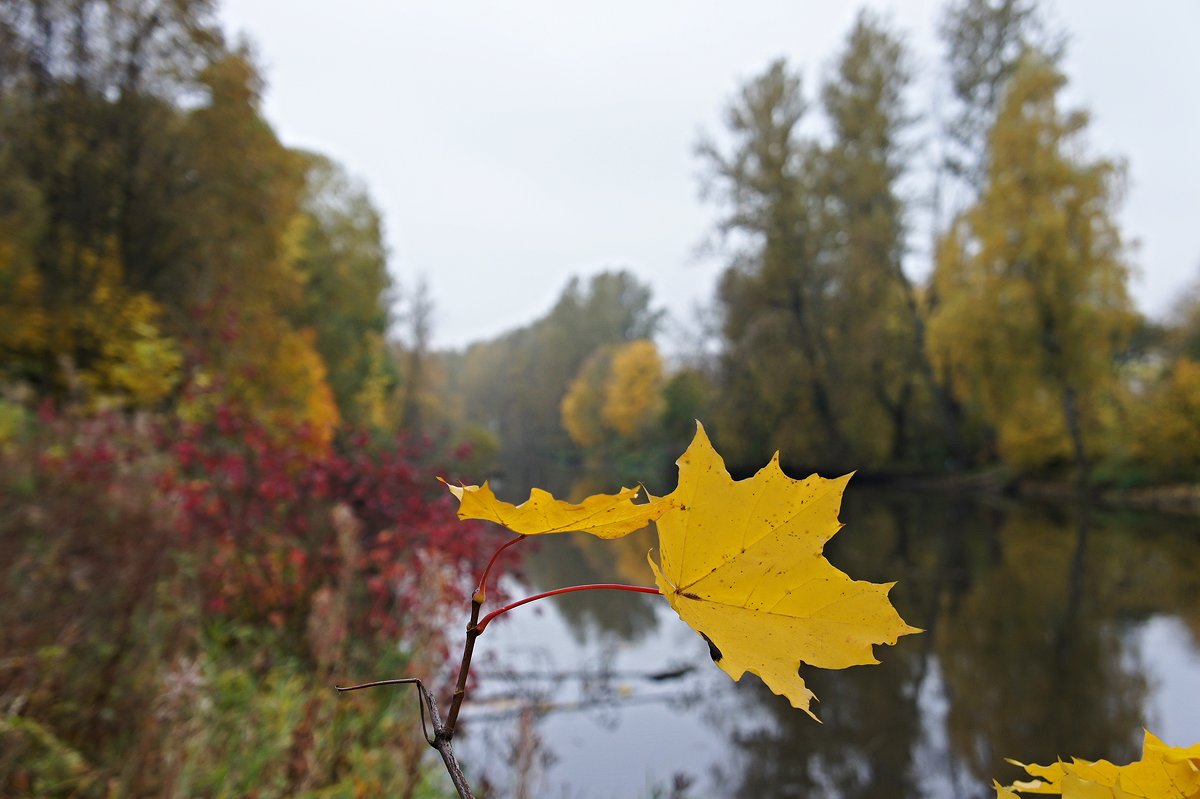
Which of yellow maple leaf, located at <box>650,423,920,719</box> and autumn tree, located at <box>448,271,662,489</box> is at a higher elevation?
autumn tree, located at <box>448,271,662,489</box>

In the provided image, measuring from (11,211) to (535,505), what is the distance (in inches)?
372

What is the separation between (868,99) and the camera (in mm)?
17094

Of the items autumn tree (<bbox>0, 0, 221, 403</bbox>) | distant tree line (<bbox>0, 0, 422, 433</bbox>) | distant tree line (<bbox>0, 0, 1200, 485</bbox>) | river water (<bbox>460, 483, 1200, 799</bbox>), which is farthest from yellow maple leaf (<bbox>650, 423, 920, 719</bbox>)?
autumn tree (<bbox>0, 0, 221, 403</bbox>)

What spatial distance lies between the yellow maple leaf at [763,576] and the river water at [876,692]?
3.64 ft

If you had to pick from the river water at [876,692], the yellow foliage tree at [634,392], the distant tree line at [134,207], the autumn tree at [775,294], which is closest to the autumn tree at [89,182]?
the distant tree line at [134,207]

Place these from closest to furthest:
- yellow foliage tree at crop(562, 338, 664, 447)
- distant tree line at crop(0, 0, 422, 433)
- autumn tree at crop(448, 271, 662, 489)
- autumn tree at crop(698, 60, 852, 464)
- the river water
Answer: the river water → distant tree line at crop(0, 0, 422, 433) → autumn tree at crop(698, 60, 852, 464) → yellow foliage tree at crop(562, 338, 664, 447) → autumn tree at crop(448, 271, 662, 489)

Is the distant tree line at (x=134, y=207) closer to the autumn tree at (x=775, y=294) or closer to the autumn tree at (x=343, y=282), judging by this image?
the autumn tree at (x=343, y=282)

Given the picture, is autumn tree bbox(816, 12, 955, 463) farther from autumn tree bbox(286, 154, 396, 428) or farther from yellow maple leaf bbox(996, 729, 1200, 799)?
yellow maple leaf bbox(996, 729, 1200, 799)

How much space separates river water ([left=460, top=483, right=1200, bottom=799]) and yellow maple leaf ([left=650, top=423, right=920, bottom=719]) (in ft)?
3.64

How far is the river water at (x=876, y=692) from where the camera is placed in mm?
3293

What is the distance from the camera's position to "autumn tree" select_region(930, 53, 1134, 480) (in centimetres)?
1234

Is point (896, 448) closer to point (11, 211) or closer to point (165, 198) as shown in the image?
point (165, 198)

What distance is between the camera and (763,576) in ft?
0.98

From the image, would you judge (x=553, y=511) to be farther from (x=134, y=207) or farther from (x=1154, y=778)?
(x=134, y=207)
